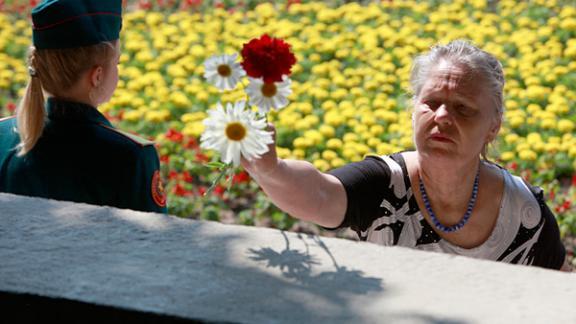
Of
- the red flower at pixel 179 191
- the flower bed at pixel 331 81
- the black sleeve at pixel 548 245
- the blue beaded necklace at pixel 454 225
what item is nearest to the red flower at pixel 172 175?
the flower bed at pixel 331 81

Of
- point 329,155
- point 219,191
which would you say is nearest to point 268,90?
point 219,191

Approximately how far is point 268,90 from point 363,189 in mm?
901

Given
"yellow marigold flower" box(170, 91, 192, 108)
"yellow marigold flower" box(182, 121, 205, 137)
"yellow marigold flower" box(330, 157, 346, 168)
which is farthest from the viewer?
"yellow marigold flower" box(170, 91, 192, 108)

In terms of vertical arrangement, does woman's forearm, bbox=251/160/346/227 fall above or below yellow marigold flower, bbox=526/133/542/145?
above

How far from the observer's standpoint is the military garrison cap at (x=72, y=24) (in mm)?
2660

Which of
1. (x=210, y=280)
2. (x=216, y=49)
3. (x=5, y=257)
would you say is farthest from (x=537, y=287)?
(x=216, y=49)

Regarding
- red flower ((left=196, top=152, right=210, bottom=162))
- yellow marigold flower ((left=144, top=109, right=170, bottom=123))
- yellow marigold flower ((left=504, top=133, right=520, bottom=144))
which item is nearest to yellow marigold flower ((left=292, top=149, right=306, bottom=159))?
red flower ((left=196, top=152, right=210, bottom=162))

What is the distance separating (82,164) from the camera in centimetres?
255

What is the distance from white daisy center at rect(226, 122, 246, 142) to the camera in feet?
5.67

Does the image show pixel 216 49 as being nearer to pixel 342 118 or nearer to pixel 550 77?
pixel 342 118

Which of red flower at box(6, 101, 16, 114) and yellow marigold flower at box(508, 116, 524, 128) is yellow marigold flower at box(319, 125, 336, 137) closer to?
yellow marigold flower at box(508, 116, 524, 128)

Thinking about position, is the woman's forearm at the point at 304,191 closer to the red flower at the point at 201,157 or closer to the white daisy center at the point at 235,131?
the white daisy center at the point at 235,131

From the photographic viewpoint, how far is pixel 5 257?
165 cm

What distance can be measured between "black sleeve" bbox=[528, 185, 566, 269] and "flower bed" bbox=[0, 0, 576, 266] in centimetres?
164
